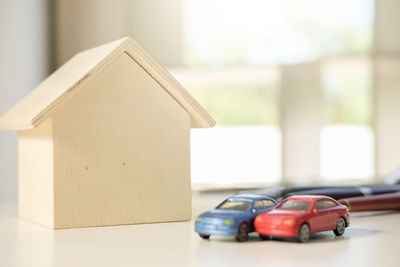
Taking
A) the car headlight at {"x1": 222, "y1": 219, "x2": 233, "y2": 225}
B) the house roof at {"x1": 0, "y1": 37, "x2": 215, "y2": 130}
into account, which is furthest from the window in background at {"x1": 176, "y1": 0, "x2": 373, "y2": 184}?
the car headlight at {"x1": 222, "y1": 219, "x2": 233, "y2": 225}

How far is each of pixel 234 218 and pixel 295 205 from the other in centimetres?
29

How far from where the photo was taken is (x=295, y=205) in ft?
9.08

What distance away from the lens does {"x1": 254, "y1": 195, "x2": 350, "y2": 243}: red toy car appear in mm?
2604

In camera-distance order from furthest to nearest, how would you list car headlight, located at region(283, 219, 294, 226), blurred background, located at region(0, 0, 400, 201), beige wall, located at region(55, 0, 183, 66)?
beige wall, located at region(55, 0, 183, 66)
blurred background, located at region(0, 0, 400, 201)
car headlight, located at region(283, 219, 294, 226)

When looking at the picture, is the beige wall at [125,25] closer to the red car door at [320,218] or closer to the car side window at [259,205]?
the car side window at [259,205]

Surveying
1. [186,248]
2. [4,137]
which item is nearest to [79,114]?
[186,248]

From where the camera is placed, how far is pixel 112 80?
10.7 feet

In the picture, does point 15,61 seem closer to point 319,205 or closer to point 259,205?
point 259,205

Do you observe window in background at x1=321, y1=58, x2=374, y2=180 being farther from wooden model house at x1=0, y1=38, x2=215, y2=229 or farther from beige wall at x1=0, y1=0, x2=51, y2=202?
beige wall at x1=0, y1=0, x2=51, y2=202

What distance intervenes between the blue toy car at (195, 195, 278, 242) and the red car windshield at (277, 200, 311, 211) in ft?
0.25

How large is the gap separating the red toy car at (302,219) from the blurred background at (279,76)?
Result: 2669 mm

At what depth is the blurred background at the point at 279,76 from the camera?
5477mm

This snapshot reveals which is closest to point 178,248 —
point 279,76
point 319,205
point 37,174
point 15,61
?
point 319,205

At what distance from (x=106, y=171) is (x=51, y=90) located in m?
→ 0.55
